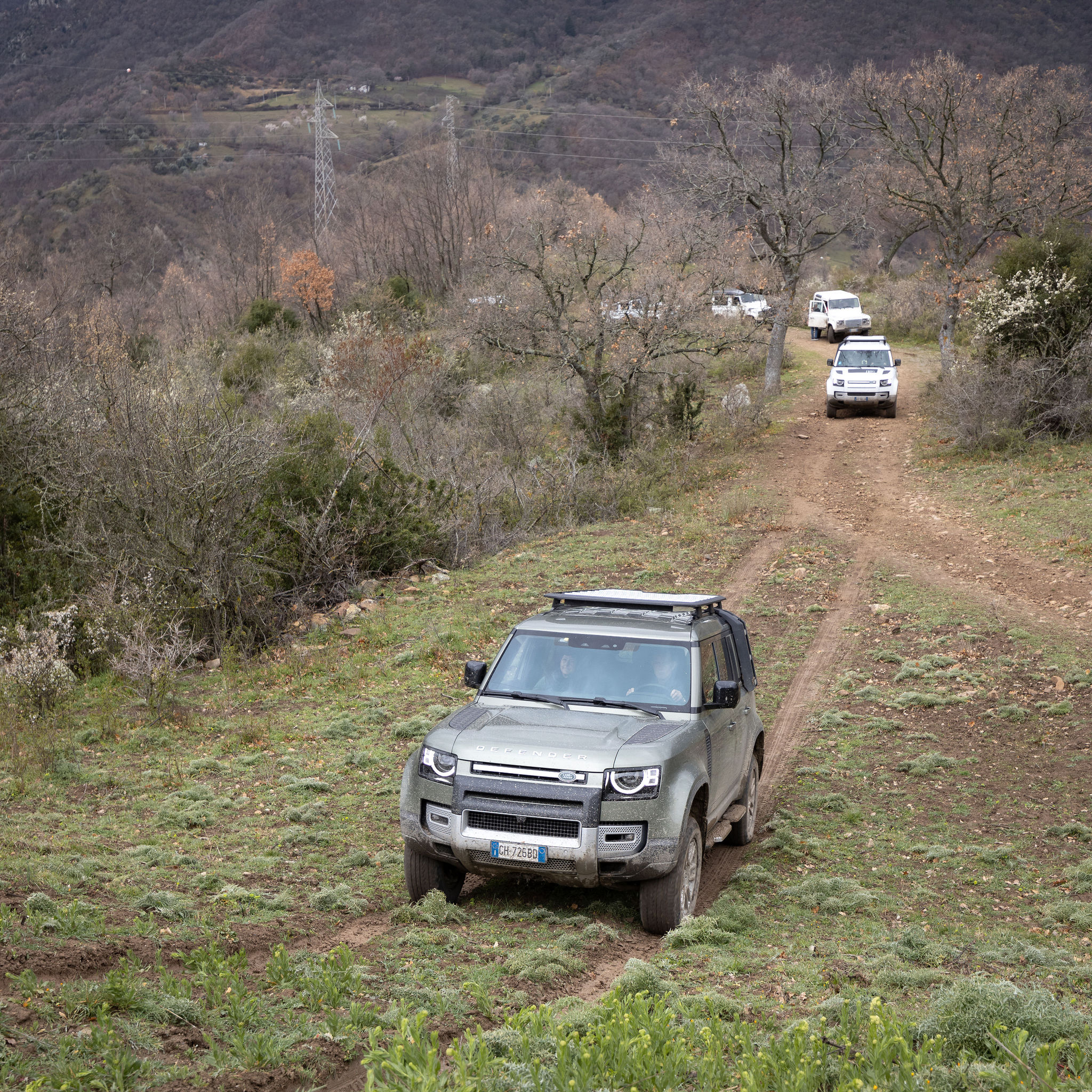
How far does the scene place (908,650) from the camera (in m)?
14.1

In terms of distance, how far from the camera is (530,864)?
6137mm

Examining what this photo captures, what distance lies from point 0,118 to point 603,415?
462 feet

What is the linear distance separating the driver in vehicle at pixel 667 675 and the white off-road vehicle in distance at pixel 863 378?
1009 inches

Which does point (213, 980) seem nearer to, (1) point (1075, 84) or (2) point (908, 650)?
(2) point (908, 650)

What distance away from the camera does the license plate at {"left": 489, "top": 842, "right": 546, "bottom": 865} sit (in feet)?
20.0

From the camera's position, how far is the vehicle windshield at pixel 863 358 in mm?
31797

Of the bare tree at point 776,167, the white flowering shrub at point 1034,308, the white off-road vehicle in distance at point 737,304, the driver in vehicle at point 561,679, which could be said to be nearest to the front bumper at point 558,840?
the driver in vehicle at point 561,679

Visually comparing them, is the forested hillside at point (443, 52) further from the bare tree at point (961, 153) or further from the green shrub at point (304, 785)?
the green shrub at point (304, 785)

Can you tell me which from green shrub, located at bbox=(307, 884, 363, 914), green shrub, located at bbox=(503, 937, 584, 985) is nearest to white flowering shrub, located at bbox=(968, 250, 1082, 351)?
green shrub, located at bbox=(307, 884, 363, 914)

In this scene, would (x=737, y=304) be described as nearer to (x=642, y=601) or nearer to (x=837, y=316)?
(x=837, y=316)

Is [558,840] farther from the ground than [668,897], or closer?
farther from the ground

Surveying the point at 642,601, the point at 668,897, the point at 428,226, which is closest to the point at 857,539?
the point at 642,601

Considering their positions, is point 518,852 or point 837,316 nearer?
point 518,852

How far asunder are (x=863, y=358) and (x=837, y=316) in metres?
13.6
